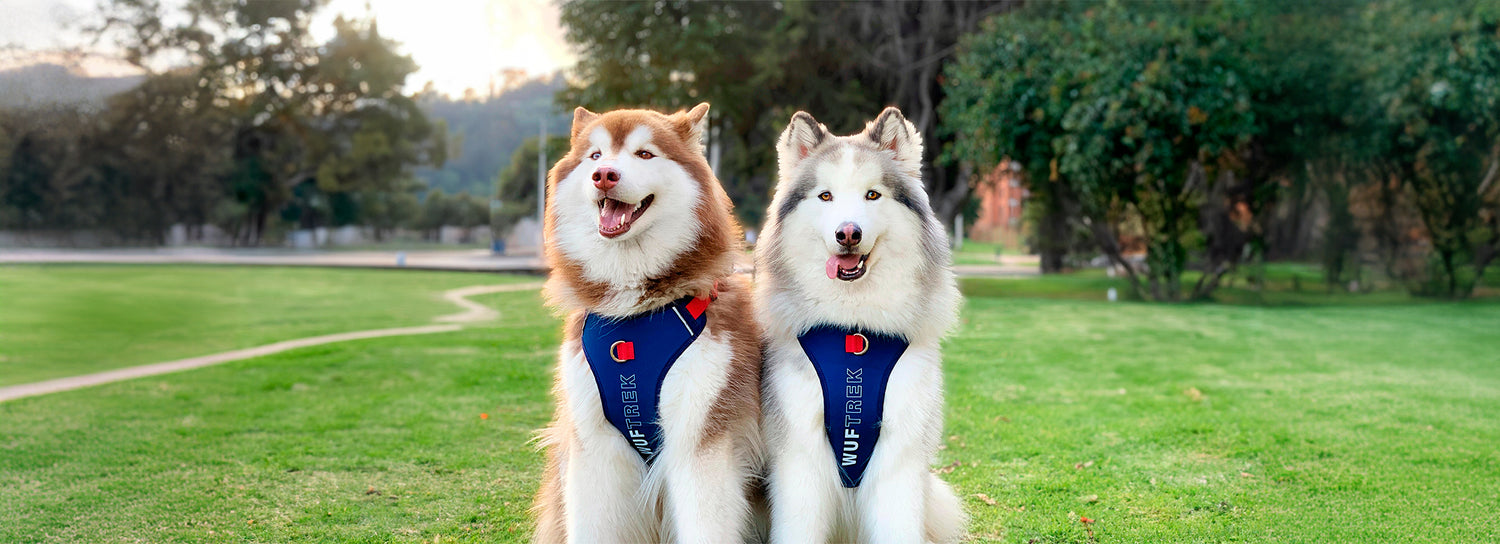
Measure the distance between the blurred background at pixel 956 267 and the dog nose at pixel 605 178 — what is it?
202 centimetres

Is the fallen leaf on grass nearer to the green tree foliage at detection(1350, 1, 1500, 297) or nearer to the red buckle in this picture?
the red buckle

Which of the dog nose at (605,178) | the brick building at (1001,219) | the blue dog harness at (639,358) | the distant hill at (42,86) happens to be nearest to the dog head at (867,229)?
the blue dog harness at (639,358)

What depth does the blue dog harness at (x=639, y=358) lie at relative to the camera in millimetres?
2803

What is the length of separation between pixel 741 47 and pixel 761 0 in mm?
1298

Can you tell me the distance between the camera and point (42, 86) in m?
7.77

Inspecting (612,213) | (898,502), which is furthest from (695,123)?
(898,502)

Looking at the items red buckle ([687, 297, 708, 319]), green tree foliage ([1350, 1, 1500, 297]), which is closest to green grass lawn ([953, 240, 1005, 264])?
green tree foliage ([1350, 1, 1500, 297])

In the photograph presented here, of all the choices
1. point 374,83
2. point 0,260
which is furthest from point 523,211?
point 0,260

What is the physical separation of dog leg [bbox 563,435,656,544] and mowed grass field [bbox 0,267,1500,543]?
118cm

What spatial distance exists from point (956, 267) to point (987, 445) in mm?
2538

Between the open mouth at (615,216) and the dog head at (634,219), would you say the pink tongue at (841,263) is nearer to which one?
the dog head at (634,219)

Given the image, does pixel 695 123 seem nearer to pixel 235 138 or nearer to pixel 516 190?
pixel 235 138

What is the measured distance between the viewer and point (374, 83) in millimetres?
22141

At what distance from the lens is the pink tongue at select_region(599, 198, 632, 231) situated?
2.75m
